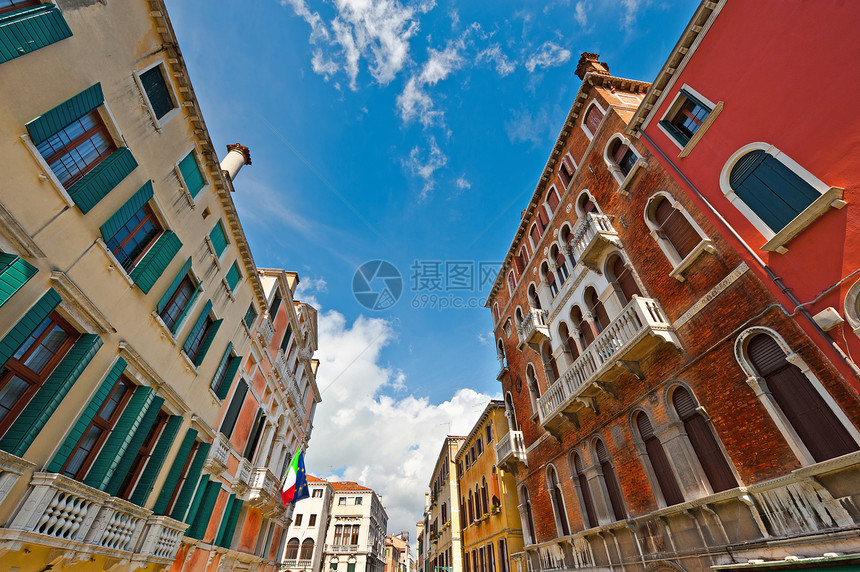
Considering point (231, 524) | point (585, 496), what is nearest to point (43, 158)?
point (231, 524)

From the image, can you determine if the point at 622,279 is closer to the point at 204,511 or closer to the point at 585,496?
the point at 585,496

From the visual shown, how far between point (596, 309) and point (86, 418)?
14.9m

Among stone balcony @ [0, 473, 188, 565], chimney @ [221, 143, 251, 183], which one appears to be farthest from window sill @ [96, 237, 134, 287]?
chimney @ [221, 143, 251, 183]

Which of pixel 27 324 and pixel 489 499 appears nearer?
pixel 27 324

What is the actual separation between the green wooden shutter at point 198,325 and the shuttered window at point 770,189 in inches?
617

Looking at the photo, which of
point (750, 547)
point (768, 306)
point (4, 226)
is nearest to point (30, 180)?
point (4, 226)

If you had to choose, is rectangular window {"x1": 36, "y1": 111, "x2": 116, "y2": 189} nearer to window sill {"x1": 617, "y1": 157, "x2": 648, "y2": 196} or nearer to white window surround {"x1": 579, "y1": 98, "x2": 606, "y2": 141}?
window sill {"x1": 617, "y1": 157, "x2": 648, "y2": 196}

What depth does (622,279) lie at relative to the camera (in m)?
13.0

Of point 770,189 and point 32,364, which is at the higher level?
point 770,189

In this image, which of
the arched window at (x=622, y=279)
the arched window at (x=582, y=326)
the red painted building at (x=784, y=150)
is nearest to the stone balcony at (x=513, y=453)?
the arched window at (x=582, y=326)

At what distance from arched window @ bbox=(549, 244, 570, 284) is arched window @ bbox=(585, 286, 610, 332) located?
2102 millimetres

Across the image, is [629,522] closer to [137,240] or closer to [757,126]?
[757,126]

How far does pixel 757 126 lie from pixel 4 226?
48.1 ft

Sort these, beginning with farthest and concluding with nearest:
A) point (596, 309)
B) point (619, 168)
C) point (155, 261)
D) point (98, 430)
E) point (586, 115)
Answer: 1. point (586, 115)
2. point (596, 309)
3. point (619, 168)
4. point (155, 261)
5. point (98, 430)
